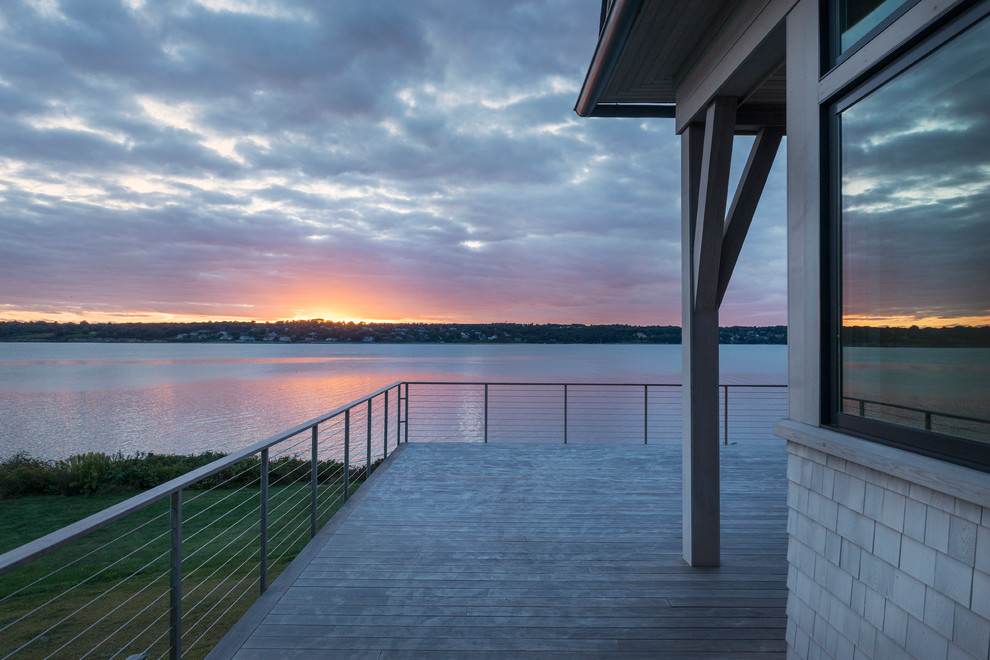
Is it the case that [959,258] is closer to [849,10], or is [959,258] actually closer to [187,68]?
[849,10]

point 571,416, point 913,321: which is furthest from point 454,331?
point 913,321

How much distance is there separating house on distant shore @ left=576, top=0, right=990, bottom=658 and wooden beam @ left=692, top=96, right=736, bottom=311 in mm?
304

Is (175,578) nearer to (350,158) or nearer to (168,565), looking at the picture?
(168,565)

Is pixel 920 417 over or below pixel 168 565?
over

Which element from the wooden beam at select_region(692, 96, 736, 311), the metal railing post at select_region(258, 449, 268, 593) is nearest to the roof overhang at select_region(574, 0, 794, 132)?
the wooden beam at select_region(692, 96, 736, 311)

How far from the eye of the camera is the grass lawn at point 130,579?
9.52 ft

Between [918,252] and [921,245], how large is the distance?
17 mm

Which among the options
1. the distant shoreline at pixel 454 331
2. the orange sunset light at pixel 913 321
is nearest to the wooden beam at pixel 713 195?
the orange sunset light at pixel 913 321

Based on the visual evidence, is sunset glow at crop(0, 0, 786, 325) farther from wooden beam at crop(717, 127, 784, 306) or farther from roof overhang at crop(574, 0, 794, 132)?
roof overhang at crop(574, 0, 794, 132)

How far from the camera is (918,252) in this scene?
119cm

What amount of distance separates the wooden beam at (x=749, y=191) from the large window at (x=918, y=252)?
1.14 m

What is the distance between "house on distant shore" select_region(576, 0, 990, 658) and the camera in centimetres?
103

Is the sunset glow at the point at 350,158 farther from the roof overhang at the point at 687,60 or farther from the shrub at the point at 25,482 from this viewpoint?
the shrub at the point at 25,482

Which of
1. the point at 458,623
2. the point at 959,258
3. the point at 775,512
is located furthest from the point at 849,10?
the point at 775,512
